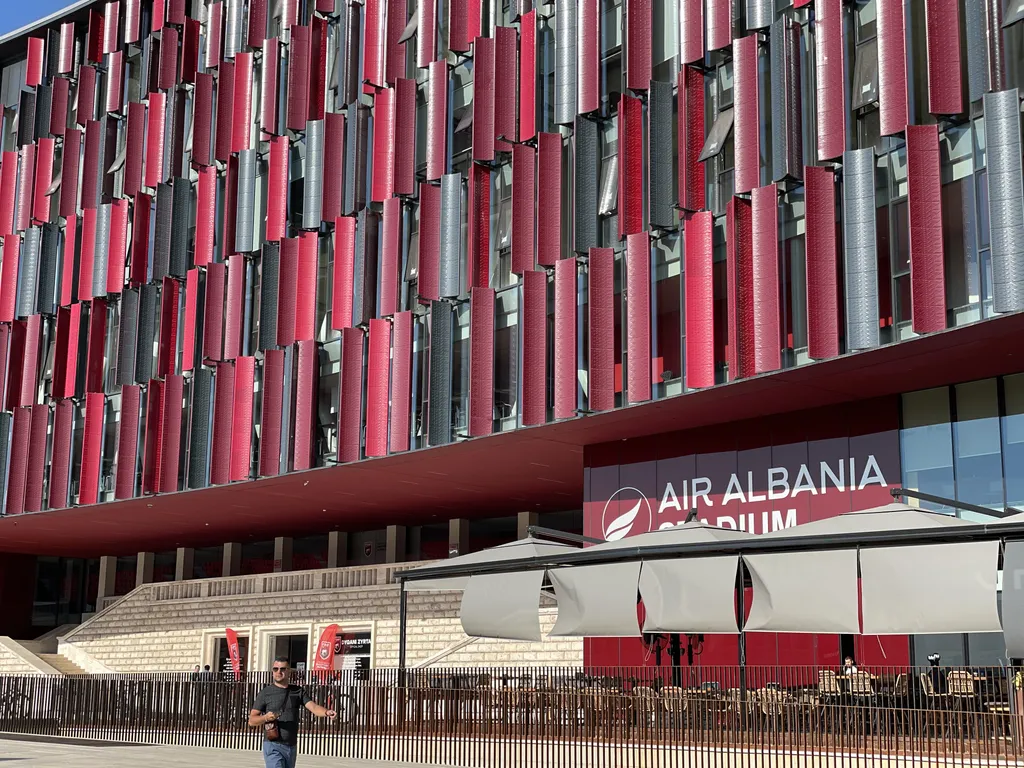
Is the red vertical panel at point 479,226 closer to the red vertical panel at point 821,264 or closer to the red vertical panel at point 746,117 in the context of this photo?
the red vertical panel at point 746,117

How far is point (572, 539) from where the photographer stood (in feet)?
85.6

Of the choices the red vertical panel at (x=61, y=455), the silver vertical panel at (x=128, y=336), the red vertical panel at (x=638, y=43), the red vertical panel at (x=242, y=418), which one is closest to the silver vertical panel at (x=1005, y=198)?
the red vertical panel at (x=638, y=43)

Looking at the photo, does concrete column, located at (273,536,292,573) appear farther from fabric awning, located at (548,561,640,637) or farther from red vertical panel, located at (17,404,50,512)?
fabric awning, located at (548,561,640,637)

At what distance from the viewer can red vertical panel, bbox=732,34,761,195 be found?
26.4m

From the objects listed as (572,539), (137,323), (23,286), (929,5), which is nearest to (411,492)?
(137,323)

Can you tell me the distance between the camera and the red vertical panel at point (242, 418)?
36.8 meters

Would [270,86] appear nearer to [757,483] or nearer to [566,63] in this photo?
[566,63]

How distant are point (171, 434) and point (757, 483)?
63.4 ft

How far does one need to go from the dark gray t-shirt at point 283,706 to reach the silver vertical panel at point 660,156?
16870 millimetres

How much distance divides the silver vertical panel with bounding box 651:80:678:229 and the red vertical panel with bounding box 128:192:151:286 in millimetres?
20942

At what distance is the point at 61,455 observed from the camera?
43.3m

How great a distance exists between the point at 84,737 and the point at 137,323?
1533 cm

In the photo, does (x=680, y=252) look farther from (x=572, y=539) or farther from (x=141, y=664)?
(x=141, y=664)

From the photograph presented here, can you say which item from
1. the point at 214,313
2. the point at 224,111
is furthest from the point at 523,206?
the point at 224,111
